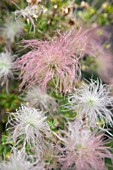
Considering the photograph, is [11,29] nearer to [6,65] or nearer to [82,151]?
[6,65]

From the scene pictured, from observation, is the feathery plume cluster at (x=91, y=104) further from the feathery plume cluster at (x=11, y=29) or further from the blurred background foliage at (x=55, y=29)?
the feathery plume cluster at (x=11, y=29)

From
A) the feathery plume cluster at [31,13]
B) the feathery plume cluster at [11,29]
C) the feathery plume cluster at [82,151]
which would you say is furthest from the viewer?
the feathery plume cluster at [11,29]

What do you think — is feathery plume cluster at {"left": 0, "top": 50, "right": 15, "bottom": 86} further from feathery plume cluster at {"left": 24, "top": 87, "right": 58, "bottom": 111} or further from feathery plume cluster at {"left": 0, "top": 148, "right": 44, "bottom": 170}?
feathery plume cluster at {"left": 0, "top": 148, "right": 44, "bottom": 170}

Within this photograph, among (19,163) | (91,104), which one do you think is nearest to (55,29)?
(91,104)

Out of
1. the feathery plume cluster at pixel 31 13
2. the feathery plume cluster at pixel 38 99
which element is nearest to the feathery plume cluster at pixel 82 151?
the feathery plume cluster at pixel 38 99

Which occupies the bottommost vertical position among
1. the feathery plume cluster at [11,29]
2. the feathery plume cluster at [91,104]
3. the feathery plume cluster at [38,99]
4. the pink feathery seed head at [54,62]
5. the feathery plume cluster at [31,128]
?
the feathery plume cluster at [31,128]

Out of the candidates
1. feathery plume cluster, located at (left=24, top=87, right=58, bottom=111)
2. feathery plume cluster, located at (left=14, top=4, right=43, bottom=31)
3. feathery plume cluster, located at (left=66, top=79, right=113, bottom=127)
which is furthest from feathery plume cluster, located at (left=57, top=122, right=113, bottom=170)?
feathery plume cluster, located at (left=14, top=4, right=43, bottom=31)

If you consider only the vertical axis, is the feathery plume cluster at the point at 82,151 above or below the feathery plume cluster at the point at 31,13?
below
